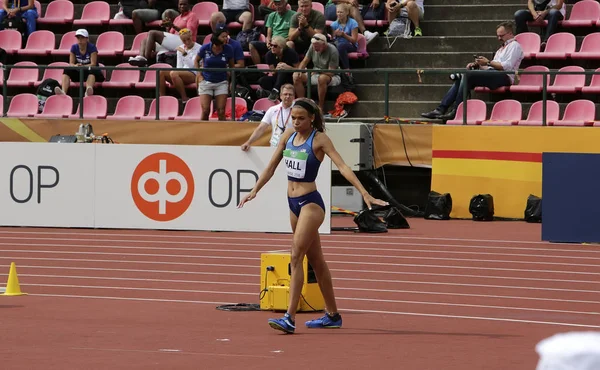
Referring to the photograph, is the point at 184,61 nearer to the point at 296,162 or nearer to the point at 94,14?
the point at 94,14

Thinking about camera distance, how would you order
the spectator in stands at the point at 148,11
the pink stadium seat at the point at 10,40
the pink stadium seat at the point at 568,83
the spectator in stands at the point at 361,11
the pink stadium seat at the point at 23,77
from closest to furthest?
the pink stadium seat at the point at 568,83, the spectator in stands at the point at 361,11, the pink stadium seat at the point at 23,77, the spectator in stands at the point at 148,11, the pink stadium seat at the point at 10,40

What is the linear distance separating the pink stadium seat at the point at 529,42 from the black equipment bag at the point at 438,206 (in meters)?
3.12

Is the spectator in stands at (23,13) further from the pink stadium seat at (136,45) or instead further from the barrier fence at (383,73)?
the barrier fence at (383,73)

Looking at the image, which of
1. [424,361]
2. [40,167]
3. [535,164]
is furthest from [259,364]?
[535,164]

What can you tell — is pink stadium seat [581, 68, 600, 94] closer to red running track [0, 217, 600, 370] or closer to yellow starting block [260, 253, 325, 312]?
red running track [0, 217, 600, 370]

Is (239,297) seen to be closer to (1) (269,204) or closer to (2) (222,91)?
(1) (269,204)

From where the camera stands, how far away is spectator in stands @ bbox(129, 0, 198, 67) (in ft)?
69.8

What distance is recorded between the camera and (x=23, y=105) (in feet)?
69.2

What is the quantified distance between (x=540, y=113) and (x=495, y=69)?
1.23 meters

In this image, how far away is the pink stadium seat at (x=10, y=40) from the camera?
22938 millimetres

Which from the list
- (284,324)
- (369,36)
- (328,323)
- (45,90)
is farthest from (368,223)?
(45,90)

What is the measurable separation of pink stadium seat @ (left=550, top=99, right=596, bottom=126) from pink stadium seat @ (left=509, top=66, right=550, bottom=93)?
0.65 m

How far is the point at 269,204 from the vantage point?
619 inches

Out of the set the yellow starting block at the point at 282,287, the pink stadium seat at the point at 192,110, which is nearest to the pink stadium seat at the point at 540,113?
the pink stadium seat at the point at 192,110
